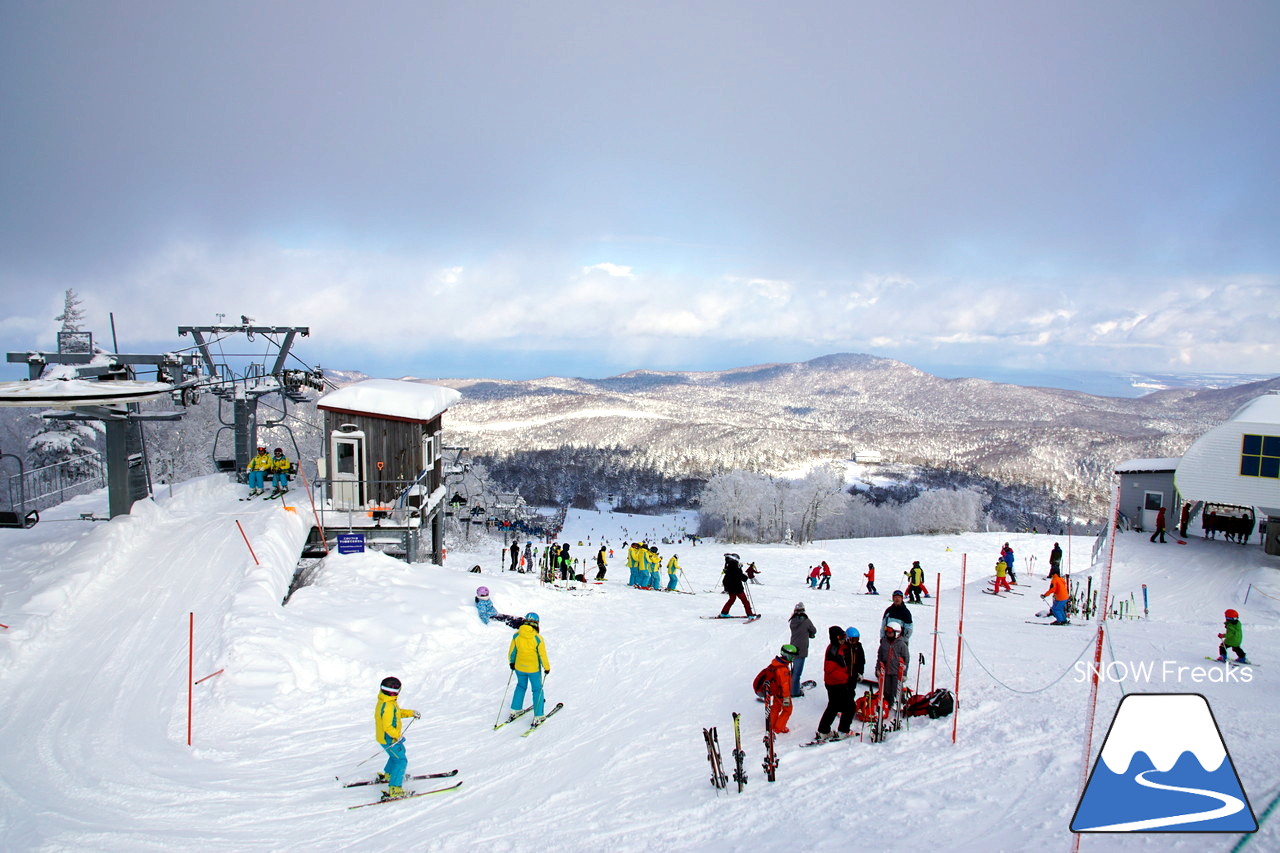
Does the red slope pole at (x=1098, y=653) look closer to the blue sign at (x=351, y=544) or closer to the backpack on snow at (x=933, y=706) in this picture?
the backpack on snow at (x=933, y=706)

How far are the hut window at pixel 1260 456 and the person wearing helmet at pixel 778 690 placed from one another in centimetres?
2442

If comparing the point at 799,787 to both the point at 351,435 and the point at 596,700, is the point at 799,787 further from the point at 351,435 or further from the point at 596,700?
the point at 351,435

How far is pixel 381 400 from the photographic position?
55.3 feet

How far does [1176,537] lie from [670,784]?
2890 centimetres

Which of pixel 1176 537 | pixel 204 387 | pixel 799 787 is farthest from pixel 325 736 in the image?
pixel 1176 537

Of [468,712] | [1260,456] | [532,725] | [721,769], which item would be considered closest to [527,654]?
[532,725]

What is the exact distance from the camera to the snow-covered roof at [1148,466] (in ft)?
91.8

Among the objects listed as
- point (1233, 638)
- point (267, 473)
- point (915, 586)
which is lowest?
point (915, 586)

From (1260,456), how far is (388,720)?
2911 cm

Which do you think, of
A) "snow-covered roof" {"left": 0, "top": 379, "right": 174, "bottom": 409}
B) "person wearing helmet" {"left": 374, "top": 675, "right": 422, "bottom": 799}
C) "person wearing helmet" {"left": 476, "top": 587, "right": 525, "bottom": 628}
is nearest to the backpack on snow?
"person wearing helmet" {"left": 374, "top": 675, "right": 422, "bottom": 799}

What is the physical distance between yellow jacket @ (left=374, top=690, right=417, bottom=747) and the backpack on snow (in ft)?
19.7

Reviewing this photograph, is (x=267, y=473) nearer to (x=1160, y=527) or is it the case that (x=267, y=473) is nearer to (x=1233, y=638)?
(x=1233, y=638)

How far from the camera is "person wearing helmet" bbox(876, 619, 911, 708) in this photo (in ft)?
25.8

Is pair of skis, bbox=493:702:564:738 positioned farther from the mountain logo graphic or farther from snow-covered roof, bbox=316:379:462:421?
snow-covered roof, bbox=316:379:462:421
